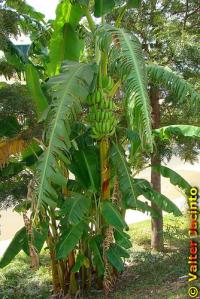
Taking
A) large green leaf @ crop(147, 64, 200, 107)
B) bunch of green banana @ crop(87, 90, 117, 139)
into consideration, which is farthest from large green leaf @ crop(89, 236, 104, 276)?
large green leaf @ crop(147, 64, 200, 107)

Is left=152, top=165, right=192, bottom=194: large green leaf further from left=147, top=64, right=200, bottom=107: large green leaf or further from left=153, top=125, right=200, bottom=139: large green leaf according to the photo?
left=147, top=64, right=200, bottom=107: large green leaf

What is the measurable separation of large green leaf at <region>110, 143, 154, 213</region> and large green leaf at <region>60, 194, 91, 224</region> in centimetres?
48

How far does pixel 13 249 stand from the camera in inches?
209

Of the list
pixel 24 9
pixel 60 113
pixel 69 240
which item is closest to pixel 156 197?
pixel 69 240

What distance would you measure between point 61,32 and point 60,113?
2.01 meters

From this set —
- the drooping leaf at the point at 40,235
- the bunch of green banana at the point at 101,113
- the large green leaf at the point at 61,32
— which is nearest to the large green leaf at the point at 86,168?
the bunch of green banana at the point at 101,113

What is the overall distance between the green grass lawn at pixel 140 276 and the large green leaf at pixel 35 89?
2.66 meters

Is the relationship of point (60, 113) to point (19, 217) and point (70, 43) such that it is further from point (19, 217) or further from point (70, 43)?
point (19, 217)

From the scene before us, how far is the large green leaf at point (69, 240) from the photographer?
15.5ft

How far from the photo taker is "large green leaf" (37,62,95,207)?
11.9ft

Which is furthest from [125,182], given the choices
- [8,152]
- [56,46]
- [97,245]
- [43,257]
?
[43,257]

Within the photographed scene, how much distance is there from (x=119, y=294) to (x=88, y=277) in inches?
20.8

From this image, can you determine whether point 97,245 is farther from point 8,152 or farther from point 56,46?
point 56,46

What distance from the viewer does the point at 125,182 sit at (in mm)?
4793
